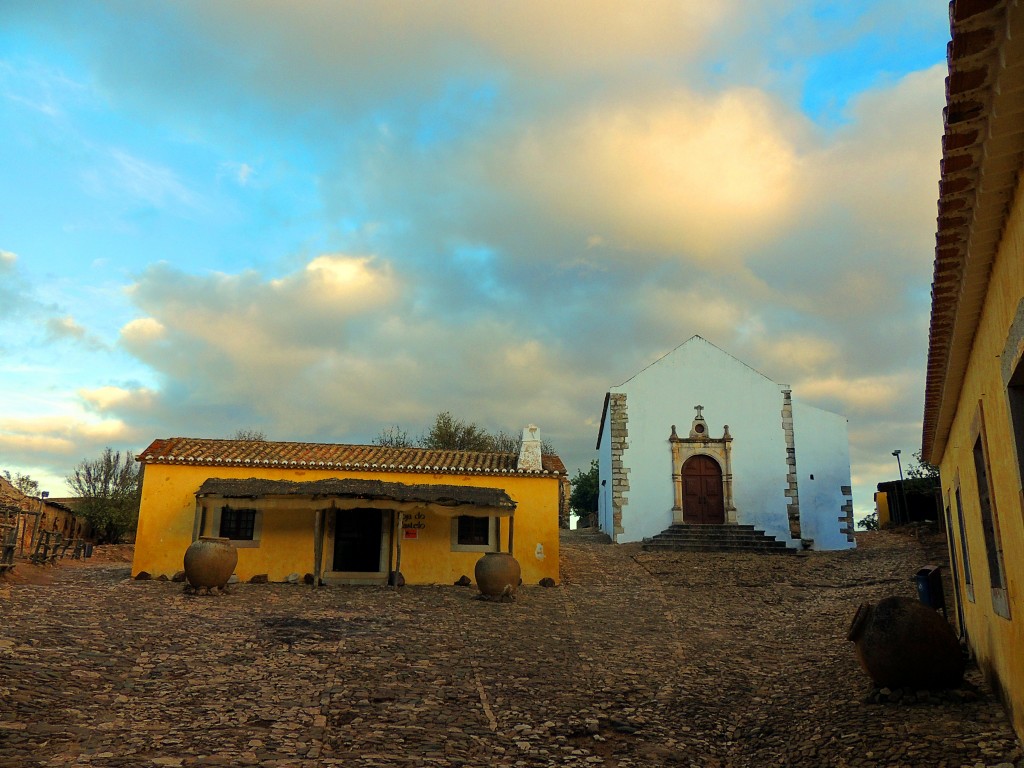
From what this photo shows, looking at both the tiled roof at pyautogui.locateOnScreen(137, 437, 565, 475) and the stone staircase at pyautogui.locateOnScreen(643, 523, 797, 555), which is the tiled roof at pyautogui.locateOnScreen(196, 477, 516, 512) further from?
the stone staircase at pyautogui.locateOnScreen(643, 523, 797, 555)

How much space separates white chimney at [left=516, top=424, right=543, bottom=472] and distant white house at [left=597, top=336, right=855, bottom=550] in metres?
5.43

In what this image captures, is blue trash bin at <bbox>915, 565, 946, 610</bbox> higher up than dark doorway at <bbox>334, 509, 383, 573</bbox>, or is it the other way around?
dark doorway at <bbox>334, 509, 383, 573</bbox>

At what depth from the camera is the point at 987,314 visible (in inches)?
186

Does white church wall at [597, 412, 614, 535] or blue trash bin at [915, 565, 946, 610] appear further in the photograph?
white church wall at [597, 412, 614, 535]

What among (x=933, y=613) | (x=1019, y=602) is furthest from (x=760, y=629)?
(x=1019, y=602)

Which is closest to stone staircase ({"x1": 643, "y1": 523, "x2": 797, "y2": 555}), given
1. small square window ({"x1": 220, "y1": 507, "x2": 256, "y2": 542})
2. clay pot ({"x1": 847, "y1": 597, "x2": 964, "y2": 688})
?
small square window ({"x1": 220, "y1": 507, "x2": 256, "y2": 542})

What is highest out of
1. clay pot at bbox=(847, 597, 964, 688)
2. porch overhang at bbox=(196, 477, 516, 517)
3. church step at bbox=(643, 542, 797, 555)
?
porch overhang at bbox=(196, 477, 516, 517)

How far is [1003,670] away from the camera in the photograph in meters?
5.18

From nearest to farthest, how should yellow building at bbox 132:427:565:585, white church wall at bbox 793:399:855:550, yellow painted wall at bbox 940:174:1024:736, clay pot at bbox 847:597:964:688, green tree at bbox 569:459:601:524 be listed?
1. yellow painted wall at bbox 940:174:1024:736
2. clay pot at bbox 847:597:964:688
3. yellow building at bbox 132:427:565:585
4. white church wall at bbox 793:399:855:550
5. green tree at bbox 569:459:601:524

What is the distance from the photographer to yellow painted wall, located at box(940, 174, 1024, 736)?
3.90 metres

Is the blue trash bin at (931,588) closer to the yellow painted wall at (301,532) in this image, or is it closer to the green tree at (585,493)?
the yellow painted wall at (301,532)

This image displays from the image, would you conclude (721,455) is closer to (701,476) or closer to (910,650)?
(701,476)

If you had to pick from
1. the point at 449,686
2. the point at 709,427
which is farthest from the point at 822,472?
the point at 449,686

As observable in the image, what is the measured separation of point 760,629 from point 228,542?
9.81 m
